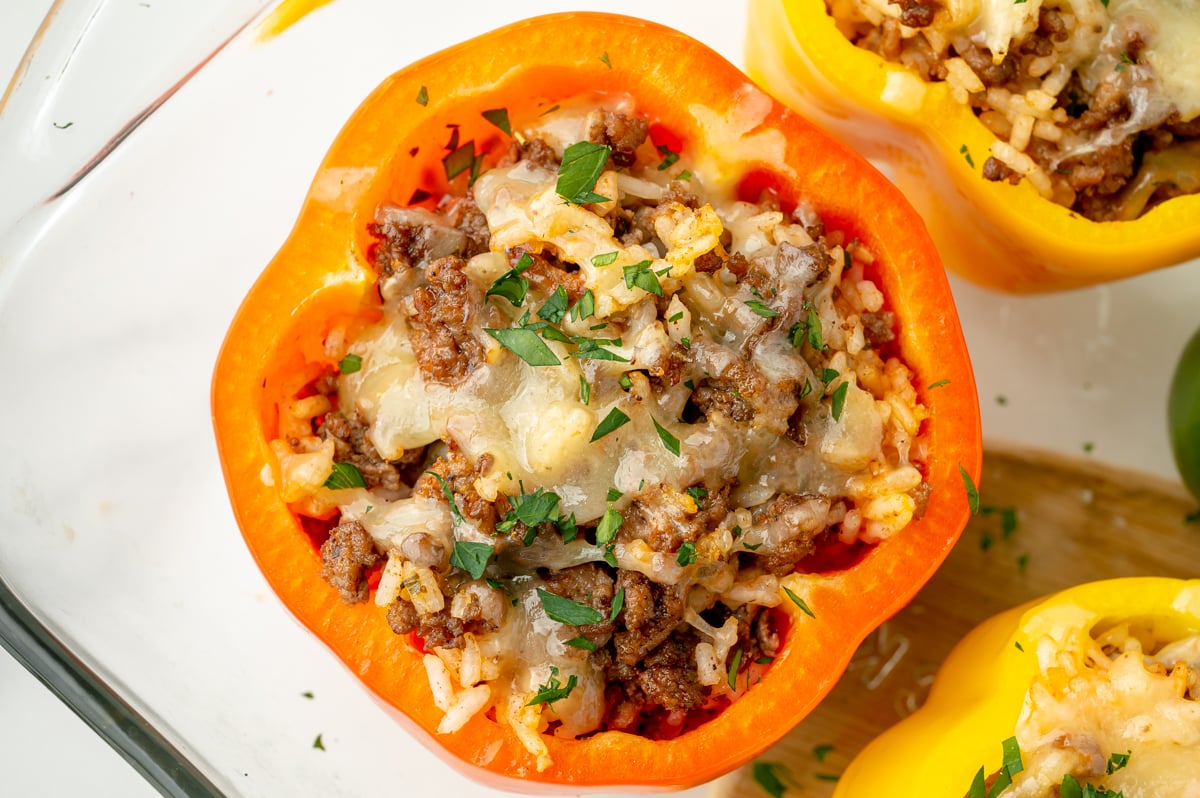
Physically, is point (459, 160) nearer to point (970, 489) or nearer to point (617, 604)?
point (617, 604)

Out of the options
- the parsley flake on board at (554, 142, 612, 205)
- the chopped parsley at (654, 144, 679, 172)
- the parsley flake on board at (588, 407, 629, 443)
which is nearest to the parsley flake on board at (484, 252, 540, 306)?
the parsley flake on board at (554, 142, 612, 205)

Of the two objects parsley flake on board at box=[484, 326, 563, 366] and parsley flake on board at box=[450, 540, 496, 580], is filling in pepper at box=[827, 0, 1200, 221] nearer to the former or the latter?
parsley flake on board at box=[484, 326, 563, 366]

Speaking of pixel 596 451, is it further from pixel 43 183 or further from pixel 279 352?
pixel 43 183

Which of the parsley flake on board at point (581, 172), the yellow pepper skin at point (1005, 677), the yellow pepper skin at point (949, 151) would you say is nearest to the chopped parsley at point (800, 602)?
the yellow pepper skin at point (1005, 677)

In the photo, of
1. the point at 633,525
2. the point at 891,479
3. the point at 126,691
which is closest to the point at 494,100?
the point at 633,525

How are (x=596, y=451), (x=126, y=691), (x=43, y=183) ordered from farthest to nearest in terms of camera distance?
(x=43, y=183)
(x=126, y=691)
(x=596, y=451)

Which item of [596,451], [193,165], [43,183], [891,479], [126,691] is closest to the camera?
[596,451]

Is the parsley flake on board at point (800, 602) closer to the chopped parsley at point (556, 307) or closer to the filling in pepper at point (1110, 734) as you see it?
the filling in pepper at point (1110, 734)

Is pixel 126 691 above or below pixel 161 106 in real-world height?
below
